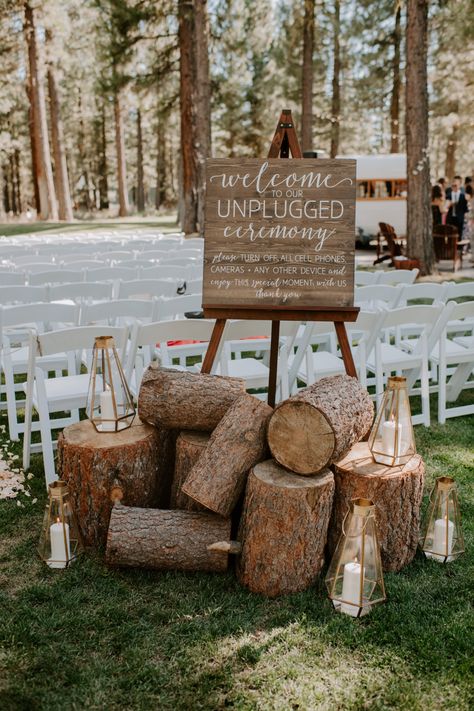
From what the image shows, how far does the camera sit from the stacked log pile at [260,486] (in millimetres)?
3043

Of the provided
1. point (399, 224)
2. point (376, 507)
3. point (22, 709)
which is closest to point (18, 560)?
point (22, 709)

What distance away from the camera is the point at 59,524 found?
330 cm

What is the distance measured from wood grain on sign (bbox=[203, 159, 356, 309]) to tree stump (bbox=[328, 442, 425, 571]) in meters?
0.94

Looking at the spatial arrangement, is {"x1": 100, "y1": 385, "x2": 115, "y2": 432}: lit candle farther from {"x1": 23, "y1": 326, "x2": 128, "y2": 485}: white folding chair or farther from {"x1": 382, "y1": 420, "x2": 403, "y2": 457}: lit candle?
{"x1": 382, "y1": 420, "x2": 403, "y2": 457}: lit candle

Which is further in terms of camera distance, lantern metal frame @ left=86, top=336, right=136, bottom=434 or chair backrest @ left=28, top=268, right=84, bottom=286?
chair backrest @ left=28, top=268, right=84, bottom=286

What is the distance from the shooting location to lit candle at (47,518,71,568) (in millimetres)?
3305

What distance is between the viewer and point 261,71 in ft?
116

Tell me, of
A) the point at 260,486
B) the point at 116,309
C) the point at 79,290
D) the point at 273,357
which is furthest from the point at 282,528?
the point at 79,290

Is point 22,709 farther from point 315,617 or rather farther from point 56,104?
point 56,104

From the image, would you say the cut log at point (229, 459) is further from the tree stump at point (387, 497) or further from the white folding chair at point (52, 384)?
the white folding chair at point (52, 384)

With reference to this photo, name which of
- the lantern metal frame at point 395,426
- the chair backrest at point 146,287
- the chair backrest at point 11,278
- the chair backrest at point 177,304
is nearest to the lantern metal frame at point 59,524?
the lantern metal frame at point 395,426

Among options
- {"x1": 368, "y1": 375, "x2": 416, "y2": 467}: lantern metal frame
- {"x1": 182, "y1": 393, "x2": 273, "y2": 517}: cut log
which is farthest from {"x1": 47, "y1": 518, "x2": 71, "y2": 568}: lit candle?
{"x1": 368, "y1": 375, "x2": 416, "y2": 467}: lantern metal frame

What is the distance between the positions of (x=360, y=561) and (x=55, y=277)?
5214 mm

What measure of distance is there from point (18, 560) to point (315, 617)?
1519mm
